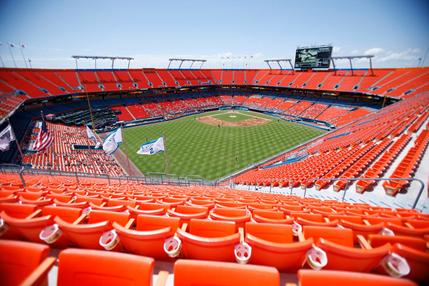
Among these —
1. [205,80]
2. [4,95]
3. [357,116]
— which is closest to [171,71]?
[205,80]

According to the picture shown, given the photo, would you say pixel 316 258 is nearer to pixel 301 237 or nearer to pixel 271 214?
pixel 301 237

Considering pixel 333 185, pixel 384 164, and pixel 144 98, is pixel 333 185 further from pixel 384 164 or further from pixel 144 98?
pixel 144 98

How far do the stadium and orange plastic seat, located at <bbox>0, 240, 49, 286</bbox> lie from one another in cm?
2

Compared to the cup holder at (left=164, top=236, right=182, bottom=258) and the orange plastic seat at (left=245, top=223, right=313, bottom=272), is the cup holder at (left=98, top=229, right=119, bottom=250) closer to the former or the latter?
the cup holder at (left=164, top=236, right=182, bottom=258)

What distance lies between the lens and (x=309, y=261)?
8.84ft

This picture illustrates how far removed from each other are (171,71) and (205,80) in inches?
459

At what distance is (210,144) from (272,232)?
3032 centimetres

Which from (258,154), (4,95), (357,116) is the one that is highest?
(4,95)

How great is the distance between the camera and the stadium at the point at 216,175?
2465 mm

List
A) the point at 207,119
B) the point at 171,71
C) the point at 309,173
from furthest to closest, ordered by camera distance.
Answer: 1. the point at 171,71
2. the point at 207,119
3. the point at 309,173

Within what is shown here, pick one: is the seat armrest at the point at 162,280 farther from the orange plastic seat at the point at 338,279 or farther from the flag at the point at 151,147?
the flag at the point at 151,147

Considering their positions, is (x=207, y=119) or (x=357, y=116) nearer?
(x=357, y=116)

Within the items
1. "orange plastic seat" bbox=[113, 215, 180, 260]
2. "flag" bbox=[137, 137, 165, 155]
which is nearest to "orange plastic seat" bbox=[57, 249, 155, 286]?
"orange plastic seat" bbox=[113, 215, 180, 260]

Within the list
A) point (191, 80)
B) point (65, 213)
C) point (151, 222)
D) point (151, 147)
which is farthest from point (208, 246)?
point (191, 80)
